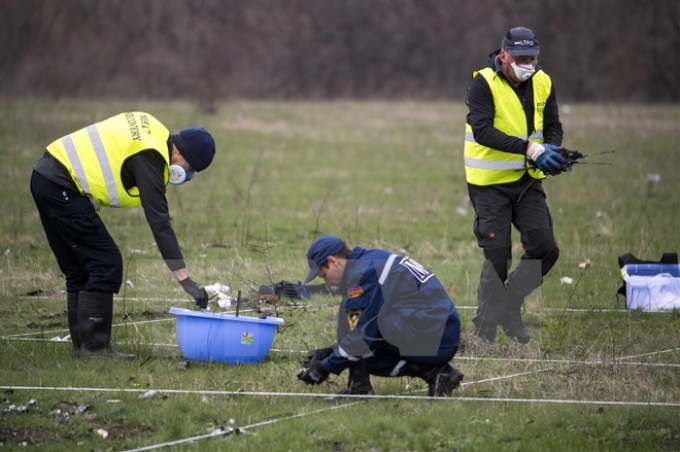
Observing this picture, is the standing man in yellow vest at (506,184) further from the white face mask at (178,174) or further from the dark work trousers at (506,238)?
the white face mask at (178,174)

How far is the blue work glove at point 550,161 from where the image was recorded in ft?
24.7

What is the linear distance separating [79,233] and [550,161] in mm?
3342

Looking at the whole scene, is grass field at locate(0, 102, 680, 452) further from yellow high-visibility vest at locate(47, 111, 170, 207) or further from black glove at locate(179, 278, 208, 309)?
yellow high-visibility vest at locate(47, 111, 170, 207)

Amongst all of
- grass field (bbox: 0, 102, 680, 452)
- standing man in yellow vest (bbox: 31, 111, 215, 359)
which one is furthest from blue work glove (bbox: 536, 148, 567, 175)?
standing man in yellow vest (bbox: 31, 111, 215, 359)

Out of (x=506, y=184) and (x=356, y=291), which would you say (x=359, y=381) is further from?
(x=506, y=184)

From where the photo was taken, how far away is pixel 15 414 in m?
6.08

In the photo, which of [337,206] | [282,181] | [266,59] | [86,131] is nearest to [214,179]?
[282,181]

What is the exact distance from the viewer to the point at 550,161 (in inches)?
296

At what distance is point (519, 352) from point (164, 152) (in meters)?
2.86

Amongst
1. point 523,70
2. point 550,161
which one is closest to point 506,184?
point 550,161

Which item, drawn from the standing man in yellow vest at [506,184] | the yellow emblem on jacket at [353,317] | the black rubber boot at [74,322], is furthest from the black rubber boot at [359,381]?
the black rubber boot at [74,322]

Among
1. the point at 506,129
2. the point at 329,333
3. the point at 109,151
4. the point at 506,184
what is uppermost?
the point at 506,129

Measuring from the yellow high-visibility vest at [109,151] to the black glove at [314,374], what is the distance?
5.85 ft

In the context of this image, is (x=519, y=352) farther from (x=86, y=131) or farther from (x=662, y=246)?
(x=662, y=246)
